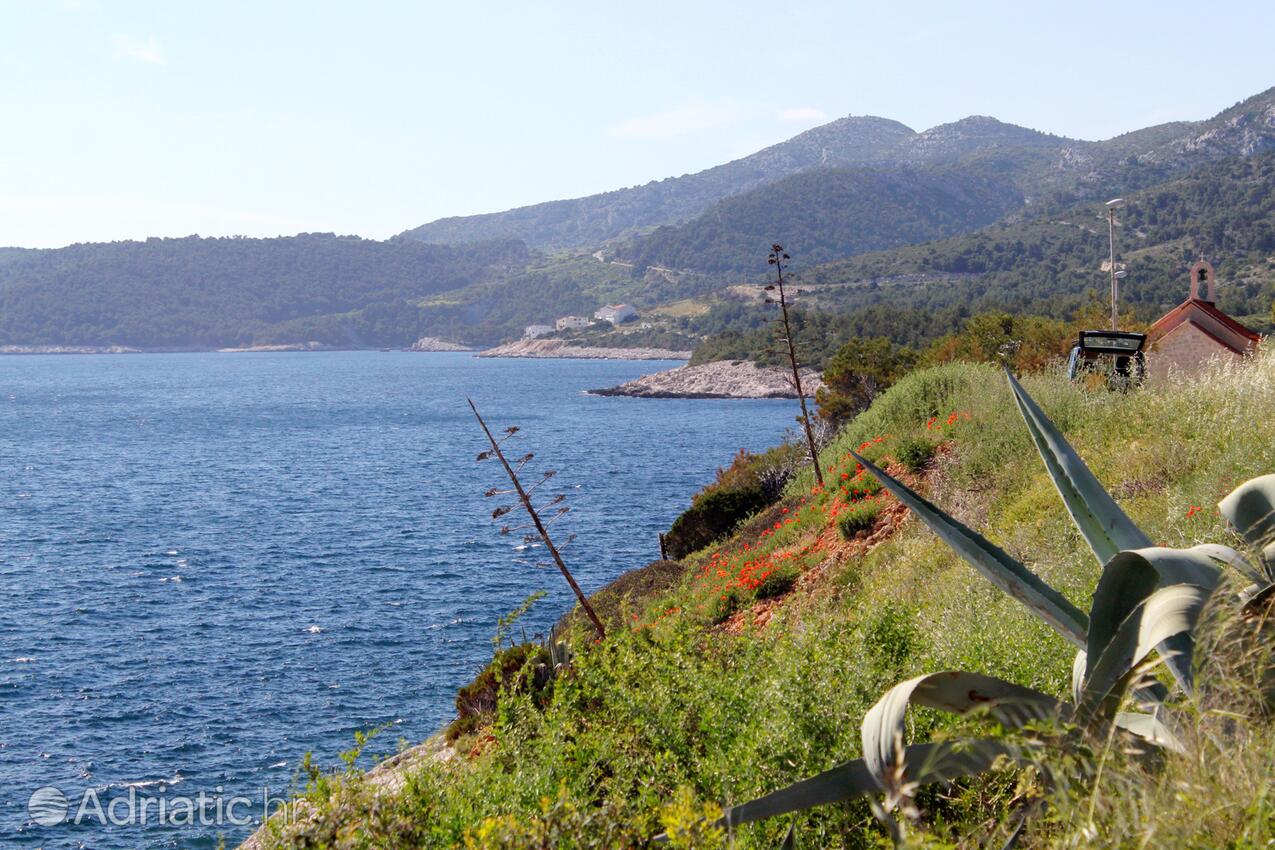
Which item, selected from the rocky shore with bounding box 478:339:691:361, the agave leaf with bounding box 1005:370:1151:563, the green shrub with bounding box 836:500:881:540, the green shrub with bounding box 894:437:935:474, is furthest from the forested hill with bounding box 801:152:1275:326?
the agave leaf with bounding box 1005:370:1151:563

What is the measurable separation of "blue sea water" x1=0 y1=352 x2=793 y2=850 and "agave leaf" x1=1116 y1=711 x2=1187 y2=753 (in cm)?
1241

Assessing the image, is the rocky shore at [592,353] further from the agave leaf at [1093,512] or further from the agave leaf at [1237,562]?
the agave leaf at [1237,562]

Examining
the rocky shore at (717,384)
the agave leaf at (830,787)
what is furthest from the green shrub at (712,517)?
the rocky shore at (717,384)

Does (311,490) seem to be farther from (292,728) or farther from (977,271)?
(977,271)

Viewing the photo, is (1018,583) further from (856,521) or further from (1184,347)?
(1184,347)

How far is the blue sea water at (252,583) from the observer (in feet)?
54.6

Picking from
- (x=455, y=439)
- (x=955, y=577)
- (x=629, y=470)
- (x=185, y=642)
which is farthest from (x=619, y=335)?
(x=955, y=577)

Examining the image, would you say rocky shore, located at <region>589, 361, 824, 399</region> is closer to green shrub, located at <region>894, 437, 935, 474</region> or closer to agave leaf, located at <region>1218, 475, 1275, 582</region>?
green shrub, located at <region>894, 437, 935, 474</region>

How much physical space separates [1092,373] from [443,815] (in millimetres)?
13112

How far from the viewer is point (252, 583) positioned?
1141 inches

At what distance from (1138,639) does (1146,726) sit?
1.60 ft

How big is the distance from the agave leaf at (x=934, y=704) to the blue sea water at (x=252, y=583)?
481 inches

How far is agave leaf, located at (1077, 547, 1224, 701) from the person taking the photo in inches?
130

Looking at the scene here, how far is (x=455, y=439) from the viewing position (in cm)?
6956
